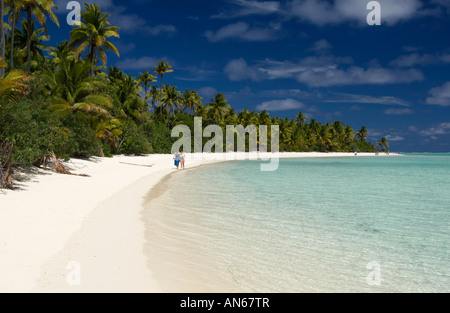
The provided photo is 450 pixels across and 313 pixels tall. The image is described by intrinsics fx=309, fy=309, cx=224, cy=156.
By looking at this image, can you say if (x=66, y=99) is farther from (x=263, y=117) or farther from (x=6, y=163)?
(x=263, y=117)

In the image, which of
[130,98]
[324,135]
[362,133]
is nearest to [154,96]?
[130,98]

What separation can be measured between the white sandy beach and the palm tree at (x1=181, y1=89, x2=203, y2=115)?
66.9 meters

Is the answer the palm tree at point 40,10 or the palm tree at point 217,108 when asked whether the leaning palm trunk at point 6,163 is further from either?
the palm tree at point 217,108

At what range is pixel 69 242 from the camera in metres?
5.55

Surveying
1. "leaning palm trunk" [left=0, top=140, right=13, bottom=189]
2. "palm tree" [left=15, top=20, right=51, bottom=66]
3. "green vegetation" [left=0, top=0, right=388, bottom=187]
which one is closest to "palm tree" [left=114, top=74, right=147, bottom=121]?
"green vegetation" [left=0, top=0, right=388, bottom=187]

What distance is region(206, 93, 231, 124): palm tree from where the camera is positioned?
236 feet

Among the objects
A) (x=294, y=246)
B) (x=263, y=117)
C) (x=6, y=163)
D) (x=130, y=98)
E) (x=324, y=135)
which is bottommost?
(x=294, y=246)

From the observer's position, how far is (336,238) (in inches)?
285

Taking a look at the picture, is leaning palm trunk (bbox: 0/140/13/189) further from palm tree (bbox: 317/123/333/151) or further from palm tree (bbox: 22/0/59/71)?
palm tree (bbox: 317/123/333/151)

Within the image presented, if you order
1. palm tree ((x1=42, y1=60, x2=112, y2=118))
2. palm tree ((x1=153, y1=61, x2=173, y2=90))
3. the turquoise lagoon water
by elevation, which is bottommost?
the turquoise lagoon water

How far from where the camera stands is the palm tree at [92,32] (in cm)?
2673

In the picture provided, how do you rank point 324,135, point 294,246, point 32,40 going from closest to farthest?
point 294,246 → point 32,40 → point 324,135

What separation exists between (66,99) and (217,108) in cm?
5156
